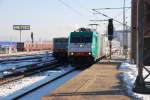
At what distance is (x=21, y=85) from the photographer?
65.8 ft

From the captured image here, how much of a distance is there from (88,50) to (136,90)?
58.1 ft

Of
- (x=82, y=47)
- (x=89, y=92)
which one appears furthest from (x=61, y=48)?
(x=89, y=92)

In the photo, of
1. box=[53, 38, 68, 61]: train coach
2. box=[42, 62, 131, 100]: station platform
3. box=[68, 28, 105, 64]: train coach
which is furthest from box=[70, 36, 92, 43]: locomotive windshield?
box=[42, 62, 131, 100]: station platform

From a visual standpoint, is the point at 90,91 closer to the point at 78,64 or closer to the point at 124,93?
the point at 124,93

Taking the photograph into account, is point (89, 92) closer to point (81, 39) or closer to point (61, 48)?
point (81, 39)

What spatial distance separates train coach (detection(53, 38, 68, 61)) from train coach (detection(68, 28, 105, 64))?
798cm

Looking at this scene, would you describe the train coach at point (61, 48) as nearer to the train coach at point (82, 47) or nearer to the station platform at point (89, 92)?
the train coach at point (82, 47)

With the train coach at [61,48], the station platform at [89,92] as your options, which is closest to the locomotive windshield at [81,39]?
the train coach at [61,48]

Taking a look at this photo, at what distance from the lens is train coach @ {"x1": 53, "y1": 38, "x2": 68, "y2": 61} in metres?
41.6

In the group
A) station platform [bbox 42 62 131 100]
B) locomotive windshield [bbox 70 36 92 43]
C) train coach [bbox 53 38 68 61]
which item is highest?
locomotive windshield [bbox 70 36 92 43]

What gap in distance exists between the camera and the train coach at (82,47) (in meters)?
32.5

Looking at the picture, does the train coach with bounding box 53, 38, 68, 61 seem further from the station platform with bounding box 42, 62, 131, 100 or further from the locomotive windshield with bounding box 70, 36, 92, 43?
the station platform with bounding box 42, 62, 131, 100

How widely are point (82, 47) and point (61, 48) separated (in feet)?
31.0

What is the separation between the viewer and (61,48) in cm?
4203
